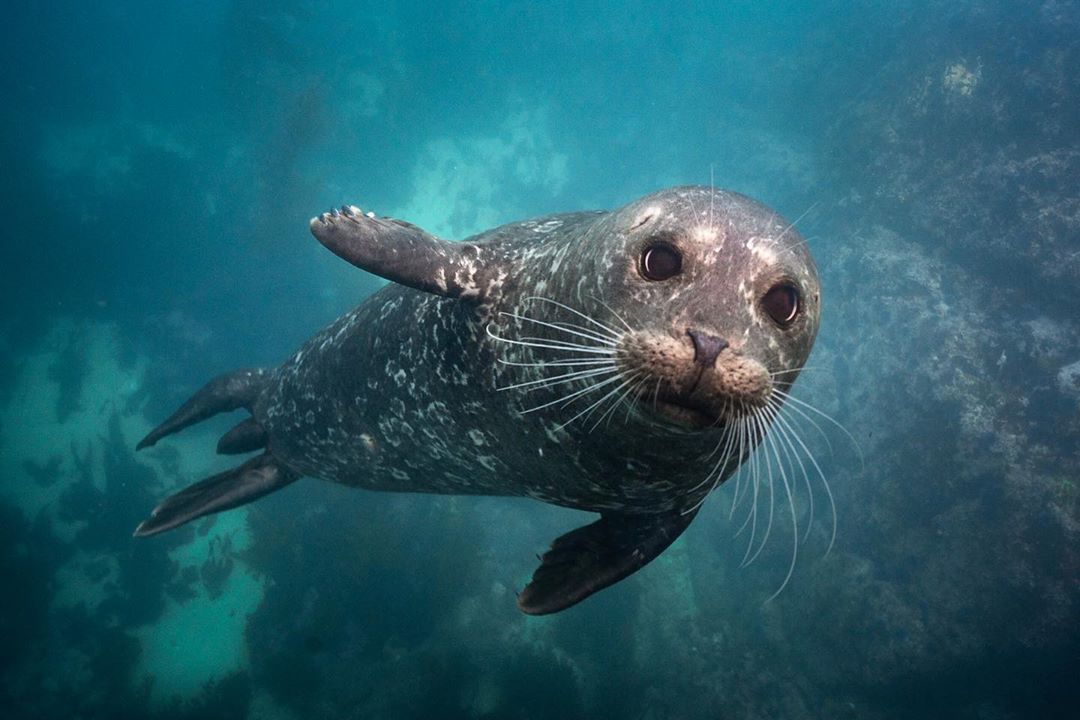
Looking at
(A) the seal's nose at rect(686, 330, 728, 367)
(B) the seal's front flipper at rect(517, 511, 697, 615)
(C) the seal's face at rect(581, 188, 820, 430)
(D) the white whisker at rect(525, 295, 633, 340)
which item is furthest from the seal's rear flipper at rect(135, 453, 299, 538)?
(A) the seal's nose at rect(686, 330, 728, 367)

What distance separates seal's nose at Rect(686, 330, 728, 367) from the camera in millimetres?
1494

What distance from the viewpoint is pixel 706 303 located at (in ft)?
5.44

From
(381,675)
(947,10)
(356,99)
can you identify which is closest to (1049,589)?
(381,675)

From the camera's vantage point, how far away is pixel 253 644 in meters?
11.3

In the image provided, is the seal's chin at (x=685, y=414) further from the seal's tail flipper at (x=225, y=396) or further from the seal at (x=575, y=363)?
the seal's tail flipper at (x=225, y=396)

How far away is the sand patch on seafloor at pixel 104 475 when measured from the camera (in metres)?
11.6

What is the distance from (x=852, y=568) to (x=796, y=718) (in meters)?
3.34

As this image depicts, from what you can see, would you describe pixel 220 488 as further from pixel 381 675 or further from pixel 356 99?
pixel 356 99

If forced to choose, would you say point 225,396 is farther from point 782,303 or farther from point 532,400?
point 782,303

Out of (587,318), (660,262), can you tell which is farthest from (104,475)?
(660,262)

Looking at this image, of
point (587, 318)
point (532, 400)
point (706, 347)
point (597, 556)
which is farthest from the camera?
point (597, 556)

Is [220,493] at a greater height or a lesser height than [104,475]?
lesser

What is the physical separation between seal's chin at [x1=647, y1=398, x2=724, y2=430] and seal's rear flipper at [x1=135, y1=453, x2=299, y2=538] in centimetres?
447

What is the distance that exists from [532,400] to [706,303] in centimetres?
109
